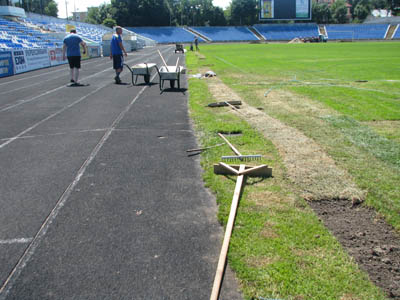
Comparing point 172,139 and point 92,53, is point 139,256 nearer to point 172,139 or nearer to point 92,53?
point 172,139

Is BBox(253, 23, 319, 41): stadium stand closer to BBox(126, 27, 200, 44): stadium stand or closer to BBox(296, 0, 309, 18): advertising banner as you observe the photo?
BBox(296, 0, 309, 18): advertising banner

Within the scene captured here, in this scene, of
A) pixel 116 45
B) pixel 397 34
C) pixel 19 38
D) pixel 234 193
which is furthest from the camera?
pixel 397 34

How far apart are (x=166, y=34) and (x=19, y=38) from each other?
73.6 metres

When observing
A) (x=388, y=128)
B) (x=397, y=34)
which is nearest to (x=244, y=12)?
(x=397, y=34)

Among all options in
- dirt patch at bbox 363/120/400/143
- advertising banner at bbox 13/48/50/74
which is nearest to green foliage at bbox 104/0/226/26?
advertising banner at bbox 13/48/50/74

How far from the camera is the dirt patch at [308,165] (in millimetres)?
4324

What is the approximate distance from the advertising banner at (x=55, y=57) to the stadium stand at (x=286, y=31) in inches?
2979

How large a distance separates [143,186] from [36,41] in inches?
1218

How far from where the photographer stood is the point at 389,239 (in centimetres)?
339

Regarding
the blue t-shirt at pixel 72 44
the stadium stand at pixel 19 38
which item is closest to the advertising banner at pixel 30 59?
the stadium stand at pixel 19 38

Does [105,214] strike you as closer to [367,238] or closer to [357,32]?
[367,238]

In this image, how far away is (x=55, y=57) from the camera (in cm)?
2656

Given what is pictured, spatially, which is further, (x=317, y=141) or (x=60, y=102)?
(x=60, y=102)

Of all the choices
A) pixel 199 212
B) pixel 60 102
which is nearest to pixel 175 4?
pixel 60 102
